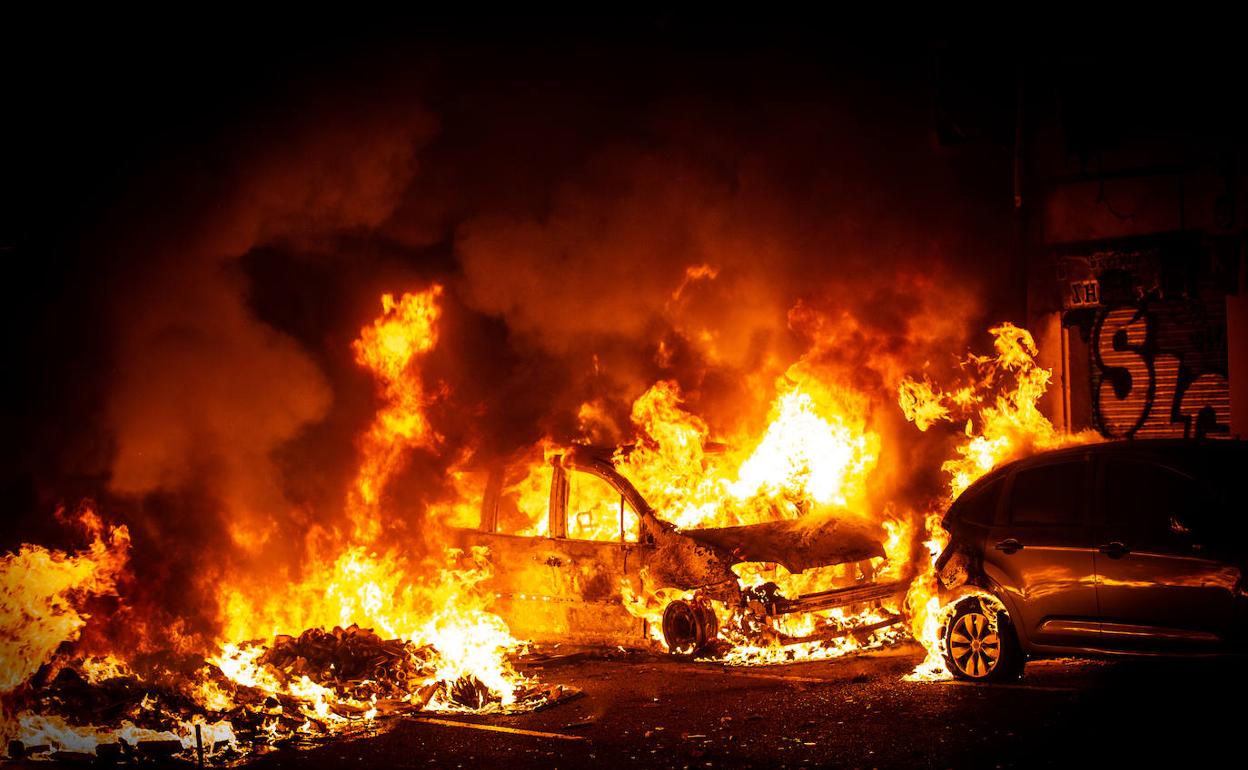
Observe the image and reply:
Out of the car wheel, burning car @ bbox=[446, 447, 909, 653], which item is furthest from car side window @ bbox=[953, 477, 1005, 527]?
burning car @ bbox=[446, 447, 909, 653]

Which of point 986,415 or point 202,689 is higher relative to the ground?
point 986,415

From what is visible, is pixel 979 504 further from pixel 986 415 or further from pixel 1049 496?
pixel 986 415

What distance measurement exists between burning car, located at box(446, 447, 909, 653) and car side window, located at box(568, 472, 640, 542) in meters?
0.01

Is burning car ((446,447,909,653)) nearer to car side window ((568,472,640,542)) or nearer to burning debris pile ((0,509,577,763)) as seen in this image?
car side window ((568,472,640,542))

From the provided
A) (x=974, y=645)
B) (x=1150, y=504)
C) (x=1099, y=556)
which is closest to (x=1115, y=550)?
(x=1099, y=556)

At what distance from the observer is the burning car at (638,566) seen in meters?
9.59

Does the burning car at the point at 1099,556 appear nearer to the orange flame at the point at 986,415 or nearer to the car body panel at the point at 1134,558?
the car body panel at the point at 1134,558

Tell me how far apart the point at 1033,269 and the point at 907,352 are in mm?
2195

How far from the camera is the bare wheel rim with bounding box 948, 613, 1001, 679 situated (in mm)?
8203

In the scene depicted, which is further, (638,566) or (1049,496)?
(638,566)

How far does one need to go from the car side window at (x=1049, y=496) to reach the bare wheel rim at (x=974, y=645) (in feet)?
2.62

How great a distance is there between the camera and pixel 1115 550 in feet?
24.3

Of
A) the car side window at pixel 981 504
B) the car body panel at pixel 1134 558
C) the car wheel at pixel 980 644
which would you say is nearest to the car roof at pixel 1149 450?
the car body panel at pixel 1134 558

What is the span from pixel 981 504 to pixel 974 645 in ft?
3.43
